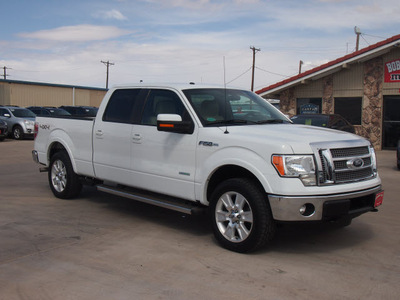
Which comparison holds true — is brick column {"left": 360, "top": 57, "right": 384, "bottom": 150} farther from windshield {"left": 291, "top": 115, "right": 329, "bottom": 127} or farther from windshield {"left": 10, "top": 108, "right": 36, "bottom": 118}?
windshield {"left": 10, "top": 108, "right": 36, "bottom": 118}

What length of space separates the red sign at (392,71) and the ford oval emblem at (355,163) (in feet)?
48.0

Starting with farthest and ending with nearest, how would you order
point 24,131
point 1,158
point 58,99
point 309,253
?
point 58,99, point 24,131, point 1,158, point 309,253

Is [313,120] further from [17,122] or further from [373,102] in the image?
[17,122]

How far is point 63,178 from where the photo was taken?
25.3 ft

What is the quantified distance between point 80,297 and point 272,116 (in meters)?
3.50

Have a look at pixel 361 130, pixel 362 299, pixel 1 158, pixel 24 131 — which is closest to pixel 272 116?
pixel 362 299

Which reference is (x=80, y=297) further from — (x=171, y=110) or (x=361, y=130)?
(x=361, y=130)

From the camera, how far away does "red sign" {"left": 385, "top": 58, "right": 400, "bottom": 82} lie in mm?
17939

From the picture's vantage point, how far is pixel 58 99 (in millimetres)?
49250

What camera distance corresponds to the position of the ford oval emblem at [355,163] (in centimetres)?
489

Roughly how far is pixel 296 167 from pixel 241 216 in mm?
835

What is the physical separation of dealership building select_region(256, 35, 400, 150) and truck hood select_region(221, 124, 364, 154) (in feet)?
45.7

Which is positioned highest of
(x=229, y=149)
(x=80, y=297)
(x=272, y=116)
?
(x=272, y=116)

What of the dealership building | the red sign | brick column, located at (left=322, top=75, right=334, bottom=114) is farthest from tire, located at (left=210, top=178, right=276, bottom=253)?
brick column, located at (left=322, top=75, right=334, bottom=114)
